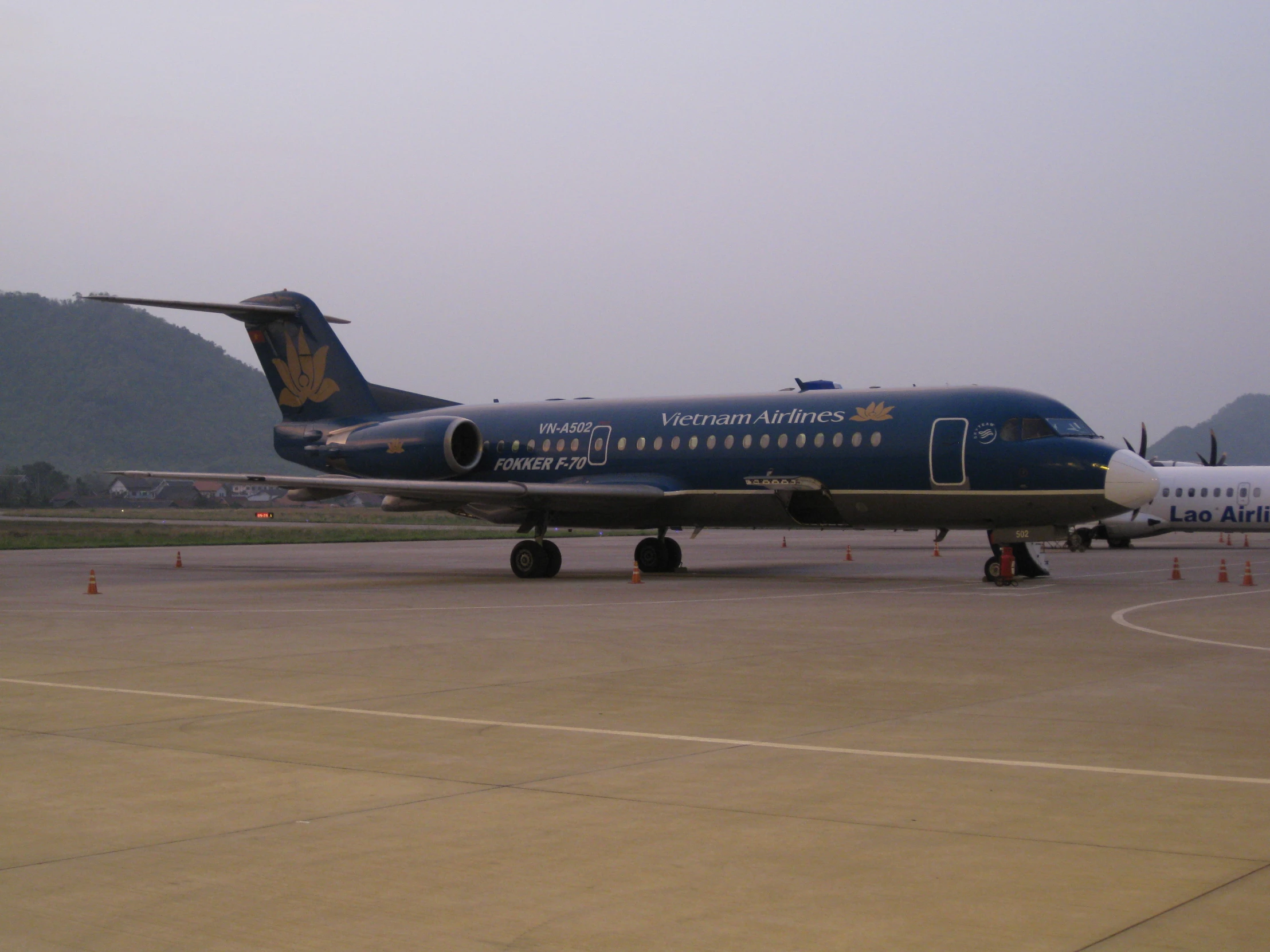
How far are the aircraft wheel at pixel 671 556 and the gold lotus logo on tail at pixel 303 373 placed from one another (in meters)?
8.65

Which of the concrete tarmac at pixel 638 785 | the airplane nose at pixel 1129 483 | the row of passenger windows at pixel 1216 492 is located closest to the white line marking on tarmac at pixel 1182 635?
the concrete tarmac at pixel 638 785

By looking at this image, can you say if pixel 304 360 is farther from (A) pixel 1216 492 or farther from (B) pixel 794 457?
(A) pixel 1216 492

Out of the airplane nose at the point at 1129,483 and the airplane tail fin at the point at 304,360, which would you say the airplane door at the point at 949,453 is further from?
the airplane tail fin at the point at 304,360

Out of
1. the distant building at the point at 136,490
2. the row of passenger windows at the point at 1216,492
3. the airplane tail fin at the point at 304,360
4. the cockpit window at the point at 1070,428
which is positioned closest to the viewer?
the cockpit window at the point at 1070,428

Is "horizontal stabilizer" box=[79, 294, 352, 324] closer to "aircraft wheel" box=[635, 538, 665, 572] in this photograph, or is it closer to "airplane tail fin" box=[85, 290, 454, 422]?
"airplane tail fin" box=[85, 290, 454, 422]

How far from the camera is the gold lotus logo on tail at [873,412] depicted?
74.9 ft

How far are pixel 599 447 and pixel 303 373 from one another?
785cm

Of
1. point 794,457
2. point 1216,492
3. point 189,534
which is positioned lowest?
point 189,534

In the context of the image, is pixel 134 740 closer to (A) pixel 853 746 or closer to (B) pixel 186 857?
(B) pixel 186 857

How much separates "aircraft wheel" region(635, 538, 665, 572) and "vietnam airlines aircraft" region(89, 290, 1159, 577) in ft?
0.13

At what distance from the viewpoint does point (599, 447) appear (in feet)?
86.8

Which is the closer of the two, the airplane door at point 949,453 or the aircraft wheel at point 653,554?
the airplane door at point 949,453

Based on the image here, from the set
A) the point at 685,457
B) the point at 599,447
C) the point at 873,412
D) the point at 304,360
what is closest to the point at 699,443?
the point at 685,457

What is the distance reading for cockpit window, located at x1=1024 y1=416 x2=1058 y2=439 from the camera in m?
21.3
